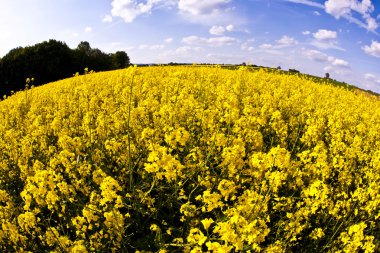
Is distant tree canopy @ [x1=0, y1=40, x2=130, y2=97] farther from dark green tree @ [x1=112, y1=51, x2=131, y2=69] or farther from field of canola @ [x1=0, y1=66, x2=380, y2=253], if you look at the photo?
field of canola @ [x1=0, y1=66, x2=380, y2=253]

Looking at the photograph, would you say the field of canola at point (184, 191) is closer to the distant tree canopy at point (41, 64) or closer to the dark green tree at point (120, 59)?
the distant tree canopy at point (41, 64)

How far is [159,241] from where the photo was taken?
10.4 feet

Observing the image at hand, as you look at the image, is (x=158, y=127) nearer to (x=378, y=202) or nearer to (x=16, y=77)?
(x=378, y=202)

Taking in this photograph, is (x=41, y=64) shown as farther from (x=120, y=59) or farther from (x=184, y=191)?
(x=184, y=191)

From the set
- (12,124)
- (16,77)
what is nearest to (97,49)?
(16,77)

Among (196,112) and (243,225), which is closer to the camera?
(243,225)

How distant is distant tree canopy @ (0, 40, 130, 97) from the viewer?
34.4 meters

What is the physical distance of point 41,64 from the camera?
3641 cm

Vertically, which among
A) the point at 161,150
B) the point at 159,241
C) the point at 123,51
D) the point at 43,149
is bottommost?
the point at 159,241

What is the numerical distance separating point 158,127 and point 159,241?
7.51ft

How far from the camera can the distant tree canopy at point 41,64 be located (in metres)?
34.4

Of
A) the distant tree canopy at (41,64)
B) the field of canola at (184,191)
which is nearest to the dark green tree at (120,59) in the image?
the distant tree canopy at (41,64)

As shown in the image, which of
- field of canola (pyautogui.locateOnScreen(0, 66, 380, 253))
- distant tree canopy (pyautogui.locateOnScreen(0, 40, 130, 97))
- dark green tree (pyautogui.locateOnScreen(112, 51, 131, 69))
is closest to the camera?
field of canola (pyautogui.locateOnScreen(0, 66, 380, 253))

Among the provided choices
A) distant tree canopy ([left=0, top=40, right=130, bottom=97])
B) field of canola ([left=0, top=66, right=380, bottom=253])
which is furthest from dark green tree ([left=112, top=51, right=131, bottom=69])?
field of canola ([left=0, top=66, right=380, bottom=253])
